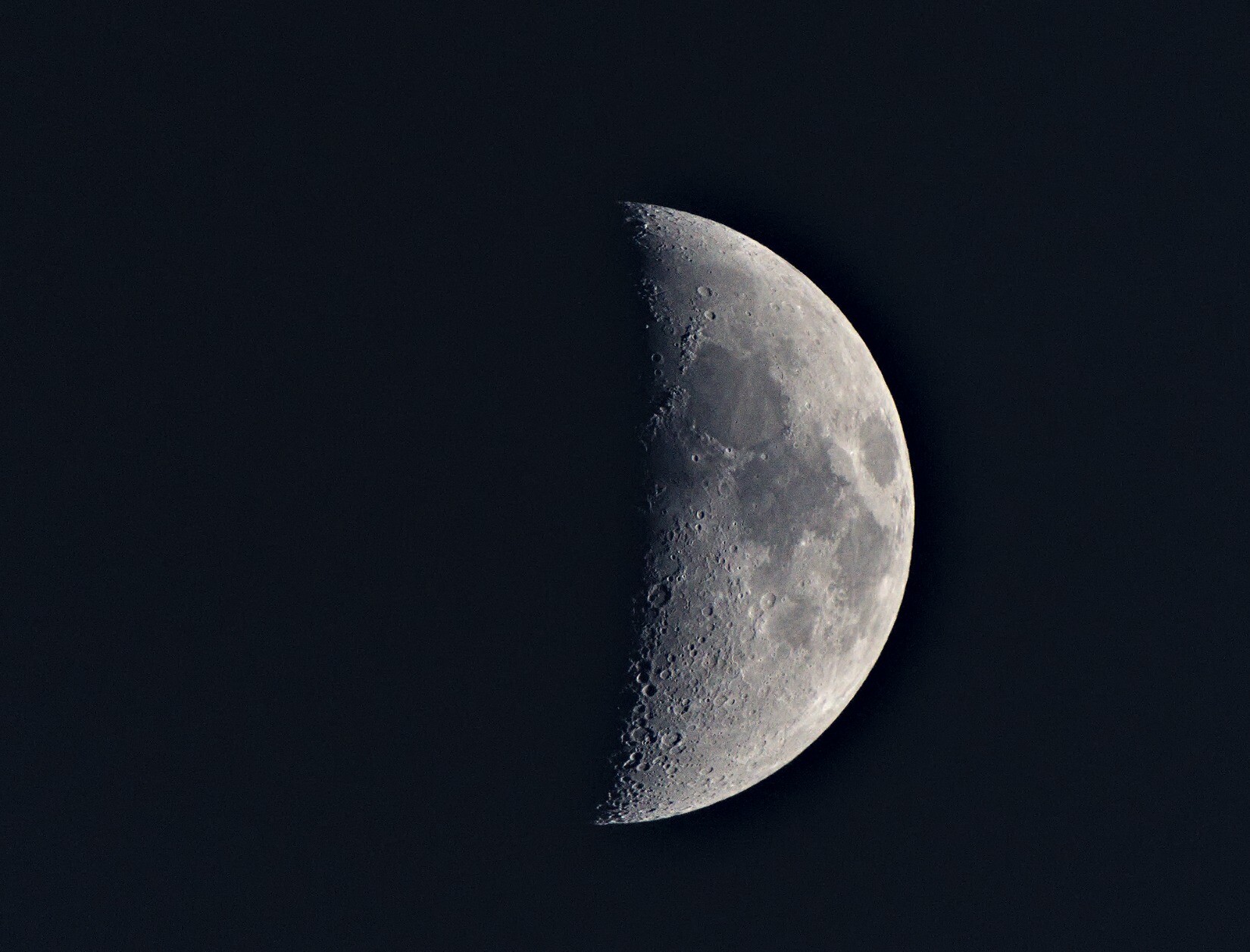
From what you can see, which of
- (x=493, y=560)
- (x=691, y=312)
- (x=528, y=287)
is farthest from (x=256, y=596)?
(x=691, y=312)

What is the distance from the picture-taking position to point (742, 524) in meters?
8.57

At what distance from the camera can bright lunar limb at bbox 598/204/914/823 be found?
27.9ft

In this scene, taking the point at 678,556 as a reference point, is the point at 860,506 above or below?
above

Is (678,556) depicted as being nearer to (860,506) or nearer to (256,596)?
(860,506)

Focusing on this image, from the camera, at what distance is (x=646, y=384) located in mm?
→ 8547

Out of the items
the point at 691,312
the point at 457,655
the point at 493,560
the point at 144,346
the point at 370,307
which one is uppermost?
the point at 691,312

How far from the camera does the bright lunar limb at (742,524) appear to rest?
335 inches

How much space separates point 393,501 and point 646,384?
6.90 feet

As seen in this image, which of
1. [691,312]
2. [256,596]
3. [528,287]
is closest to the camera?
[256,596]

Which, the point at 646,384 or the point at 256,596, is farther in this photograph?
the point at 646,384

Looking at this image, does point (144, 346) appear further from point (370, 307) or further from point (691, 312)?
point (691, 312)

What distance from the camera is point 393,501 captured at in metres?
7.90

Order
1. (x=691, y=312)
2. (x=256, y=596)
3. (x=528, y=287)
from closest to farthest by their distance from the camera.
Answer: (x=256, y=596) < (x=528, y=287) < (x=691, y=312)

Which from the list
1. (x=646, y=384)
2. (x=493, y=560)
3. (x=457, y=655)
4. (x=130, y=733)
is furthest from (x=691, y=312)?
(x=130, y=733)
